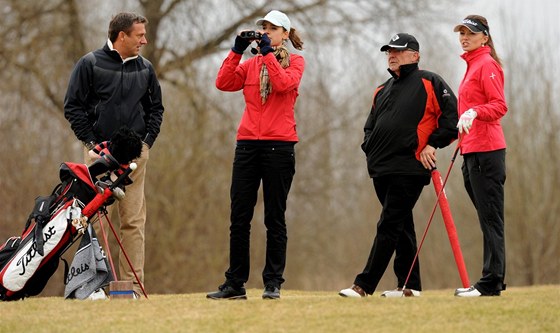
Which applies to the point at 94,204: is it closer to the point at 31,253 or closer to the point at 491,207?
the point at 31,253

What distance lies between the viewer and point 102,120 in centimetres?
952

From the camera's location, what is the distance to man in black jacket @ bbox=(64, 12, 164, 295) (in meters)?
9.52

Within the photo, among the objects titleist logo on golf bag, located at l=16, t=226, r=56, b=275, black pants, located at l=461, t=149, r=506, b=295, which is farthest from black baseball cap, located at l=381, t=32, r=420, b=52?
titleist logo on golf bag, located at l=16, t=226, r=56, b=275

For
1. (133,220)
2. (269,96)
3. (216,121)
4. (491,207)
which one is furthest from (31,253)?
(216,121)

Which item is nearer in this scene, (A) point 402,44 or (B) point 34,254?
(B) point 34,254

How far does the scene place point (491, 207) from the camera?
8.98 meters

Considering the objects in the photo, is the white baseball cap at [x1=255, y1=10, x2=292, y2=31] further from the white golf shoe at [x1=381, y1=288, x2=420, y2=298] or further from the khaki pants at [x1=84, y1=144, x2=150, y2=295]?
the white golf shoe at [x1=381, y1=288, x2=420, y2=298]

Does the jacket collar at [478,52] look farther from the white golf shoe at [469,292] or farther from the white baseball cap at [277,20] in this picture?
the white golf shoe at [469,292]

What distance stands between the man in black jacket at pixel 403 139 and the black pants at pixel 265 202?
2.07 ft

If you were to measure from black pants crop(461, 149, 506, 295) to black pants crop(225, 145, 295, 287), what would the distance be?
150cm

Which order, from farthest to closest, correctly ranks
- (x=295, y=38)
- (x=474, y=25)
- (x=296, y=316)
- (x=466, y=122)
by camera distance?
1. (x=295, y=38)
2. (x=474, y=25)
3. (x=466, y=122)
4. (x=296, y=316)

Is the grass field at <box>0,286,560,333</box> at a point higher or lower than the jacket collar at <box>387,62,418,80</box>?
lower

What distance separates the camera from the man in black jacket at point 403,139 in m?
8.98

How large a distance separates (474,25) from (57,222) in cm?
368
